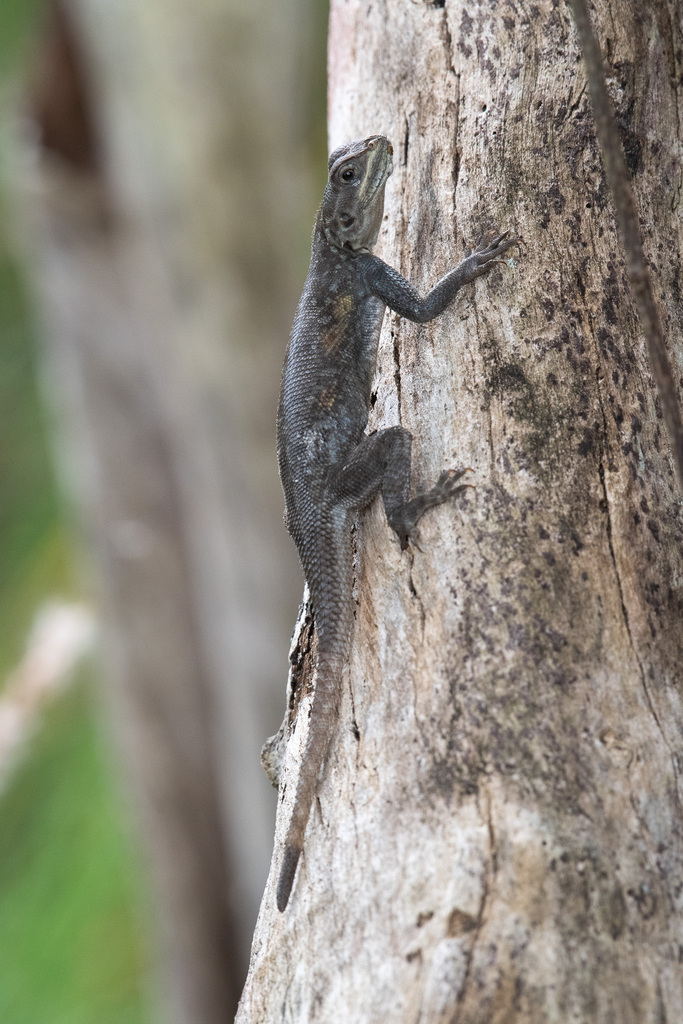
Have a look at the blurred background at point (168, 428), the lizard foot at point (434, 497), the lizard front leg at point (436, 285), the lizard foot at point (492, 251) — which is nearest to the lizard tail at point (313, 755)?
the lizard foot at point (434, 497)

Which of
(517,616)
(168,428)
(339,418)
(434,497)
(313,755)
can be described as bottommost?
(313,755)

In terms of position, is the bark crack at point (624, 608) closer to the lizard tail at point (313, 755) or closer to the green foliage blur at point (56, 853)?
the lizard tail at point (313, 755)

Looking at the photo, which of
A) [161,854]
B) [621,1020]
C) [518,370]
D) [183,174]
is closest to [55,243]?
[183,174]

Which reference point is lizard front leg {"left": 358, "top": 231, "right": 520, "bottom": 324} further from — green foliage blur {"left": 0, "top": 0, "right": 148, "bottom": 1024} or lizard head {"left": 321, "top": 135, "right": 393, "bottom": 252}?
green foliage blur {"left": 0, "top": 0, "right": 148, "bottom": 1024}

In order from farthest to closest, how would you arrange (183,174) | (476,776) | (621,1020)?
(183,174) → (476,776) → (621,1020)

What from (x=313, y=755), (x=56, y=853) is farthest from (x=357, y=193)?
(x=56, y=853)

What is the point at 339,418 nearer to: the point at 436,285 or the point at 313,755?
the point at 436,285

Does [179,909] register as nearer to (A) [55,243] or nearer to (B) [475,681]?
(A) [55,243]
